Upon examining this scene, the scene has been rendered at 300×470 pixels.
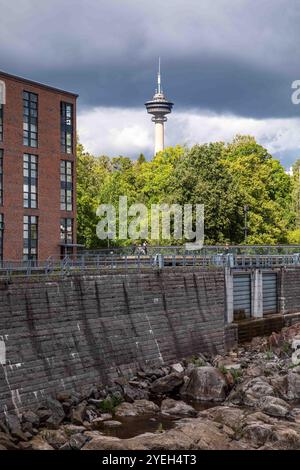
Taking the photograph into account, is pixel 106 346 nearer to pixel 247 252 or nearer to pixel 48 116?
pixel 48 116

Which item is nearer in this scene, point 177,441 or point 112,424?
point 177,441

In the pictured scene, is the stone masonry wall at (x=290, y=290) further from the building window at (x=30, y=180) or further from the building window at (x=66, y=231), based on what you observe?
the building window at (x=30, y=180)

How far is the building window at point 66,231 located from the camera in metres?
54.1

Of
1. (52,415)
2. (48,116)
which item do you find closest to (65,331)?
(52,415)

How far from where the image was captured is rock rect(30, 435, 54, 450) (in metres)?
22.9

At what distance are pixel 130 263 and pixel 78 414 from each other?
14.1 metres

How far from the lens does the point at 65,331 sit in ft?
97.8

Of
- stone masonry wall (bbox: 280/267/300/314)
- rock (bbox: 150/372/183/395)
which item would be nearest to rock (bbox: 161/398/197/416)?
rock (bbox: 150/372/183/395)

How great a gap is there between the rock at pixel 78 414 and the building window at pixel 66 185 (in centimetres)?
2887

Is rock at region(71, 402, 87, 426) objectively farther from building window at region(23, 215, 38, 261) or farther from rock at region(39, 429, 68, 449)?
building window at region(23, 215, 38, 261)

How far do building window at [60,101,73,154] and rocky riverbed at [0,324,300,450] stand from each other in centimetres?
2329

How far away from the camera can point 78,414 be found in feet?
86.6

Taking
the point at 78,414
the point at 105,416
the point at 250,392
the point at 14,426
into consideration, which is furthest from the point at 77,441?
the point at 250,392

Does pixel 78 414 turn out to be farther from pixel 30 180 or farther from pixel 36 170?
pixel 36 170
